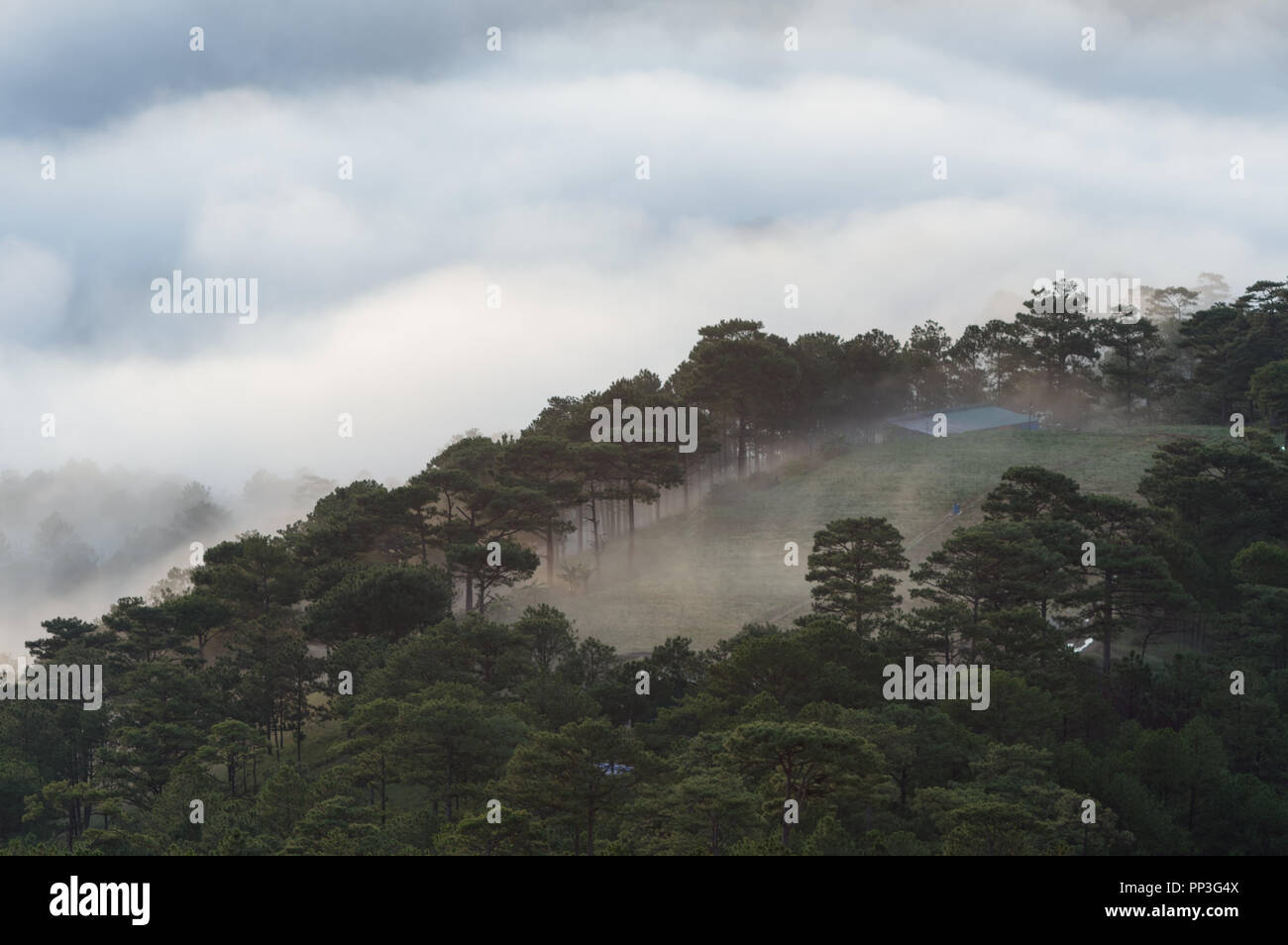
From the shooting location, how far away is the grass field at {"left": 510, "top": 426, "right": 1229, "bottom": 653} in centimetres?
8131

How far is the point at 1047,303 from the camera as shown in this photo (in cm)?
12469

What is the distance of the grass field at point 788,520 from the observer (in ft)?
267

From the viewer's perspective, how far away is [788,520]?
102 meters

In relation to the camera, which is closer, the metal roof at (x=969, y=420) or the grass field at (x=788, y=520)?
the grass field at (x=788, y=520)

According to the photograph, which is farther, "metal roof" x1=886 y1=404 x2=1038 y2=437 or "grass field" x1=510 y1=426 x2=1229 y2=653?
"metal roof" x1=886 y1=404 x2=1038 y2=437

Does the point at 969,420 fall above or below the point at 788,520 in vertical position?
above

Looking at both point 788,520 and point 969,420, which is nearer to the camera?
point 788,520

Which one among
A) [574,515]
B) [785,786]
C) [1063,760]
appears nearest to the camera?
[785,786]

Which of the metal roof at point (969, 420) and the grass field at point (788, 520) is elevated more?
the metal roof at point (969, 420)

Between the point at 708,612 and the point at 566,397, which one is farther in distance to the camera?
the point at 566,397

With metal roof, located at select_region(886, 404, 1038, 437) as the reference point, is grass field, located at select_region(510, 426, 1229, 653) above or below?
below
